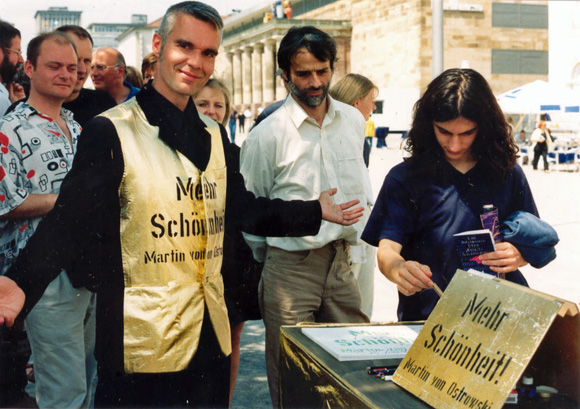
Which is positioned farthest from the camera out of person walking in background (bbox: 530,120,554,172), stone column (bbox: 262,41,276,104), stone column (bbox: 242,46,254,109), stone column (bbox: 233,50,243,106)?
stone column (bbox: 233,50,243,106)

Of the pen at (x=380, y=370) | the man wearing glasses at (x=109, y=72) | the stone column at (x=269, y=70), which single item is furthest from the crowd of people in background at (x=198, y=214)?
the stone column at (x=269, y=70)

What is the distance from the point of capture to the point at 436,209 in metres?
2.56

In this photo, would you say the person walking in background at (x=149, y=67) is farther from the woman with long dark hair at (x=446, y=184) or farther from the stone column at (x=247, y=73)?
the stone column at (x=247, y=73)

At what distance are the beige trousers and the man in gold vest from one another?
901 mm

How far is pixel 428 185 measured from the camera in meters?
2.58

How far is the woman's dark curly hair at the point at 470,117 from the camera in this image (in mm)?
2510

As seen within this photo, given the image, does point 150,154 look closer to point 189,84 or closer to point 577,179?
point 189,84

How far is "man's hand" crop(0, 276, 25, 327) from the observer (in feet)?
6.50

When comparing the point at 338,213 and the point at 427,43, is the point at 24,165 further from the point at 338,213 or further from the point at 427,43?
Answer: the point at 427,43

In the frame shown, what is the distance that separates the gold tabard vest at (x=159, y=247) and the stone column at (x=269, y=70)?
55023 millimetres

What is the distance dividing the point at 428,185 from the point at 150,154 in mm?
979

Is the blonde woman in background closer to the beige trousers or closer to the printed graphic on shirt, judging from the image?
the beige trousers

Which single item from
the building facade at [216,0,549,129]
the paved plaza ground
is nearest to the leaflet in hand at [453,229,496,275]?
the paved plaza ground

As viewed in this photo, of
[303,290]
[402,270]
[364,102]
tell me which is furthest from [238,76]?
[402,270]
